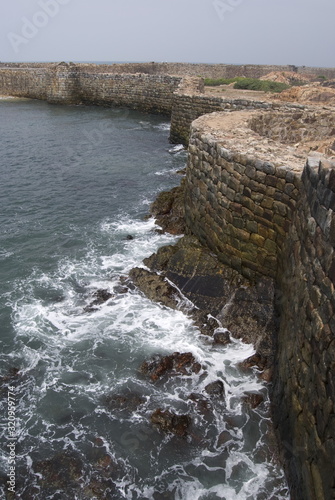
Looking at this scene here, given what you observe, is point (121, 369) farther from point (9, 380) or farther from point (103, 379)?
point (9, 380)

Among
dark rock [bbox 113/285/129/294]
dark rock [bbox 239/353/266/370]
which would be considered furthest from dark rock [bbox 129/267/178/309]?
dark rock [bbox 239/353/266/370]

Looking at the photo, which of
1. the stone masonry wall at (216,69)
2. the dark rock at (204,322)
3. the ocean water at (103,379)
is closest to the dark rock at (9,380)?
the ocean water at (103,379)

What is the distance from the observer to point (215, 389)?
23.0 feet

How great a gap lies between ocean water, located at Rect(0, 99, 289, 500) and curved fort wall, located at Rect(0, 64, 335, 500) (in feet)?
3.26

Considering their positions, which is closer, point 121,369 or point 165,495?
point 165,495

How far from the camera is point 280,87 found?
3170 centimetres

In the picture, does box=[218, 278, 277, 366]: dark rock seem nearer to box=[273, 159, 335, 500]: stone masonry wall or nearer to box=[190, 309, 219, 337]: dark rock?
box=[190, 309, 219, 337]: dark rock

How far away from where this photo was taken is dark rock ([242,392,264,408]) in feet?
22.1

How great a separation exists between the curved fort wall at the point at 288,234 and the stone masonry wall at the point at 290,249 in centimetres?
2

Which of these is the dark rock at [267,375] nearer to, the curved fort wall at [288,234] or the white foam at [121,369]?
the white foam at [121,369]

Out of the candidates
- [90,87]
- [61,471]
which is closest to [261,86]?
[90,87]

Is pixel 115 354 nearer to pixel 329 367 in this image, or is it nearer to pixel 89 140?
pixel 329 367

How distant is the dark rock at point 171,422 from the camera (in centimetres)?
630

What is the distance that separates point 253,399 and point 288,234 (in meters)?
3.15
